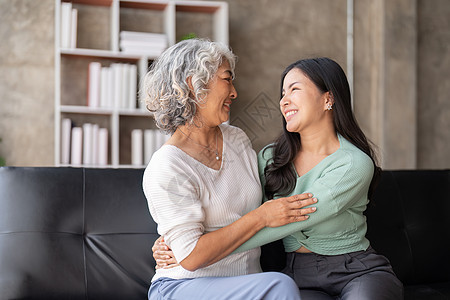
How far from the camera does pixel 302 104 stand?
2.13 metres

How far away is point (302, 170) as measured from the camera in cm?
218

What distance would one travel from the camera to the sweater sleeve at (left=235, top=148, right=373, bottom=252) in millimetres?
1896

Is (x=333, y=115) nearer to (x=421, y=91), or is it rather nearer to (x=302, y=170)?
(x=302, y=170)

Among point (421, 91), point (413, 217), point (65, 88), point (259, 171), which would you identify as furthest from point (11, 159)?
point (421, 91)

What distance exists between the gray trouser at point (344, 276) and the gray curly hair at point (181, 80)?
2.33 ft

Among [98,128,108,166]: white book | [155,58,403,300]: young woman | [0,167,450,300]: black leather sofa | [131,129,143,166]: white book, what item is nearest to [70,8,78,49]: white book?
[98,128,108,166]: white book

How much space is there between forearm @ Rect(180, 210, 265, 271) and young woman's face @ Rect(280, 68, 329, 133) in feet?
1.53

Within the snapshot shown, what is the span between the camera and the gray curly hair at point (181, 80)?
6.49 ft

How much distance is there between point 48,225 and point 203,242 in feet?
2.35

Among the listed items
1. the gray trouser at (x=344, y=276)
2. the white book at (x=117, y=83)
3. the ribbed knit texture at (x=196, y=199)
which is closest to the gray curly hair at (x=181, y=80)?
the ribbed knit texture at (x=196, y=199)

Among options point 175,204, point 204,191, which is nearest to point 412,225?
point 204,191

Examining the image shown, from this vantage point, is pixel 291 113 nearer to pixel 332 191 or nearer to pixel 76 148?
pixel 332 191

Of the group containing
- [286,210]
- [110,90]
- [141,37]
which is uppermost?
[141,37]

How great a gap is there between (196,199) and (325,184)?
1.58 feet
